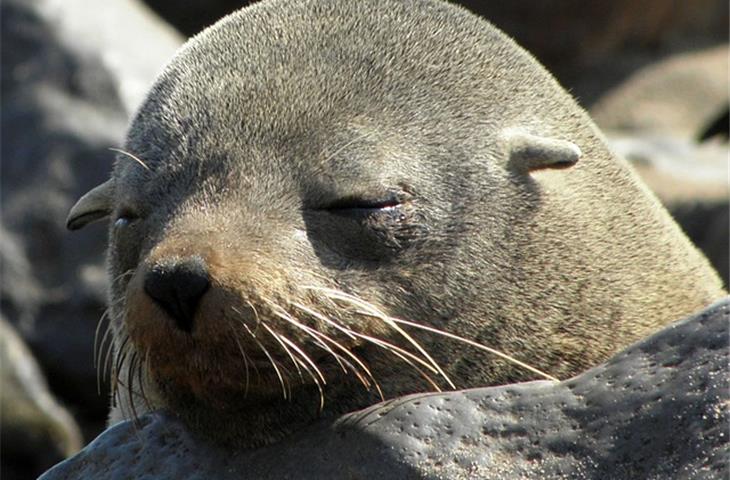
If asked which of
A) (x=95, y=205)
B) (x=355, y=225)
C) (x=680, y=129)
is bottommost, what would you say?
(x=355, y=225)

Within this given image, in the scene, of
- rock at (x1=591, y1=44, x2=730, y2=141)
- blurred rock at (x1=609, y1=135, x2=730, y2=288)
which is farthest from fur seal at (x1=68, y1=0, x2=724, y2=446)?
rock at (x1=591, y1=44, x2=730, y2=141)

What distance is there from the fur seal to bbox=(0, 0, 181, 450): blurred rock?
6.80m

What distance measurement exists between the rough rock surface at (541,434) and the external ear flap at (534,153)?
1.26 metres

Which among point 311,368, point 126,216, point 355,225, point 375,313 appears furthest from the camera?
point 126,216

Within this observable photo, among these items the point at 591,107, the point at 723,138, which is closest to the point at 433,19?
the point at 723,138

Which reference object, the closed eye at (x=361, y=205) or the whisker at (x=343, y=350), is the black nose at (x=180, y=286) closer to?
the whisker at (x=343, y=350)

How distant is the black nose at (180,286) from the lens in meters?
4.48

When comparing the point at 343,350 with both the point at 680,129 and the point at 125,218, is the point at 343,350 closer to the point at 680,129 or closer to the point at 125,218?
the point at 125,218

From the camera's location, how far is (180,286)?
448 cm

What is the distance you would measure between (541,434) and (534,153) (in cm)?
155

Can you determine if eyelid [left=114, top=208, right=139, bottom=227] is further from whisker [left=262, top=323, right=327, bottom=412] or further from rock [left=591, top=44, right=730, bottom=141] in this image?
rock [left=591, top=44, right=730, bottom=141]

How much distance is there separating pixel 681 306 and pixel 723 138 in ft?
35.1

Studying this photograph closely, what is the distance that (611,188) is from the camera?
20.0 feet

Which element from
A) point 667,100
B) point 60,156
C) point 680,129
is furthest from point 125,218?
point 667,100
